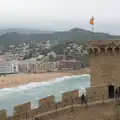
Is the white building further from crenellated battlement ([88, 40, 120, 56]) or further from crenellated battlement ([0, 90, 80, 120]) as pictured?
crenellated battlement ([0, 90, 80, 120])

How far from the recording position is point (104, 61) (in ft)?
59.4

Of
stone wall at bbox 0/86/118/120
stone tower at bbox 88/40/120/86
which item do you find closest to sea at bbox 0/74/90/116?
stone tower at bbox 88/40/120/86

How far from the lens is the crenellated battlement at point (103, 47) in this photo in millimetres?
17828

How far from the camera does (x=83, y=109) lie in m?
17.1

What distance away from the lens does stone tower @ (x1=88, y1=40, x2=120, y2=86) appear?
1775 cm

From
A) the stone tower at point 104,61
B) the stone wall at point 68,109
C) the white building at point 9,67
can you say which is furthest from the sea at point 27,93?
the stone wall at point 68,109

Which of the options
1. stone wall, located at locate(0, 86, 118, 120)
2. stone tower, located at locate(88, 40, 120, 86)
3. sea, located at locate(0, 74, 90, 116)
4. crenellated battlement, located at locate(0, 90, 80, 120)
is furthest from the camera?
sea, located at locate(0, 74, 90, 116)

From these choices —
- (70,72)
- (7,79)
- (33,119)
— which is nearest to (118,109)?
(33,119)

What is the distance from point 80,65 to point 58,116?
141 metres

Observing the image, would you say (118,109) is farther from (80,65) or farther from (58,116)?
(80,65)

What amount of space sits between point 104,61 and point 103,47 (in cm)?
74

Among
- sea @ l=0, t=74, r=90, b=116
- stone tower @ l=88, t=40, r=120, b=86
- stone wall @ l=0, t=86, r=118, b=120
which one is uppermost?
stone tower @ l=88, t=40, r=120, b=86

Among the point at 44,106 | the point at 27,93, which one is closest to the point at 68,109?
the point at 44,106

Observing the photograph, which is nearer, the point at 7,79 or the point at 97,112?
the point at 97,112
